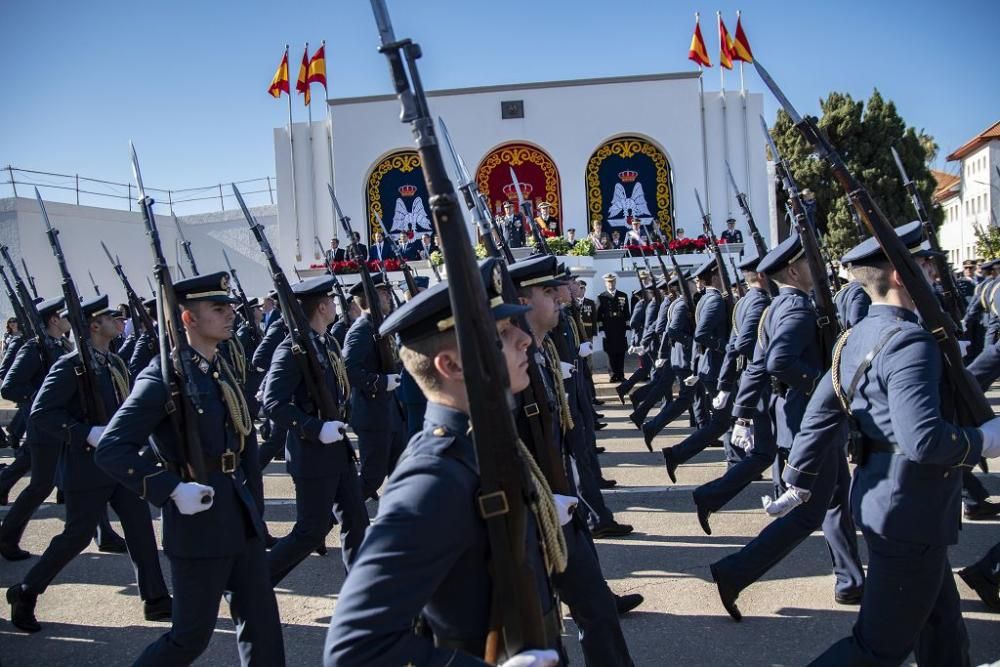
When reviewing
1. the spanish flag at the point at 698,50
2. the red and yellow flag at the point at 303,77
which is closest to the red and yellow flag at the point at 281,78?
the red and yellow flag at the point at 303,77

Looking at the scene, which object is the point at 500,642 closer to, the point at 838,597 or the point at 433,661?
the point at 433,661

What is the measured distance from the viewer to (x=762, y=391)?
5574 mm

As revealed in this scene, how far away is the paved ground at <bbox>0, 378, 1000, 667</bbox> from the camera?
4.03 meters

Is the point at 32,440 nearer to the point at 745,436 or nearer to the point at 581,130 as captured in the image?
the point at 745,436

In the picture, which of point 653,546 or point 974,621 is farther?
point 653,546

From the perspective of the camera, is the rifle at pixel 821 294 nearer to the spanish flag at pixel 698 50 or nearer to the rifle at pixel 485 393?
the rifle at pixel 485 393

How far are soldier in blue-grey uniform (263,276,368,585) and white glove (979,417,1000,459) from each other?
3131 mm

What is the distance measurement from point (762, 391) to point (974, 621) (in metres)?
1.90

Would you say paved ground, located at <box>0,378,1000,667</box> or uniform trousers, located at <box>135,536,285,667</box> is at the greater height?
uniform trousers, located at <box>135,536,285,667</box>

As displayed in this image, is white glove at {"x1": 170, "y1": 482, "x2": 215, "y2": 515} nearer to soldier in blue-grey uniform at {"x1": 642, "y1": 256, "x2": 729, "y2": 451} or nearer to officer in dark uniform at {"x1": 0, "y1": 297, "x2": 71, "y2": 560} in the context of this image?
officer in dark uniform at {"x1": 0, "y1": 297, "x2": 71, "y2": 560}

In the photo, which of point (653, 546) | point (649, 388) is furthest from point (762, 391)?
point (649, 388)

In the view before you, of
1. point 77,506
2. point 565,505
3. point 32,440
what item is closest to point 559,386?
point 565,505

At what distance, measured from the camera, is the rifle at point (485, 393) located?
1.74 metres

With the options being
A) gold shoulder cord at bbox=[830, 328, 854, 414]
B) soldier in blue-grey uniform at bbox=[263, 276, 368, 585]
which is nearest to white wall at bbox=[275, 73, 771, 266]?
soldier in blue-grey uniform at bbox=[263, 276, 368, 585]
